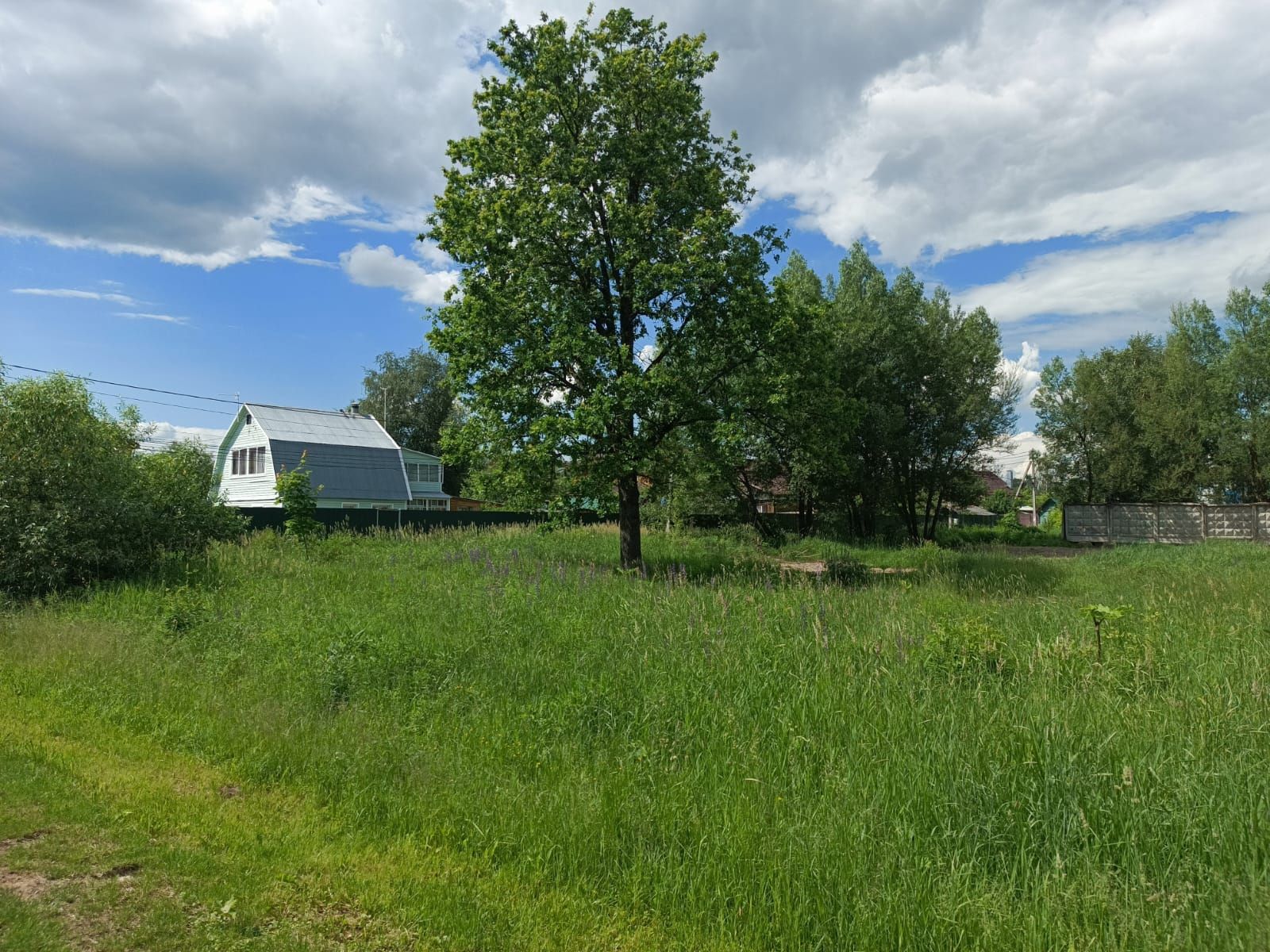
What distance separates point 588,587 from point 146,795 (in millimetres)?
6072

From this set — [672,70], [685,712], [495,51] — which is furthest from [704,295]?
[685,712]

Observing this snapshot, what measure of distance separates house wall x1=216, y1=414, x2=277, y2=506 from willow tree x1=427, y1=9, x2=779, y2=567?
25.1 m

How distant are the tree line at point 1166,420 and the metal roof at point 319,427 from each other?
3647cm

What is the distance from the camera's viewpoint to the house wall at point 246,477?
116 ft

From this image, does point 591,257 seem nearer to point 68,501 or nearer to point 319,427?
point 68,501

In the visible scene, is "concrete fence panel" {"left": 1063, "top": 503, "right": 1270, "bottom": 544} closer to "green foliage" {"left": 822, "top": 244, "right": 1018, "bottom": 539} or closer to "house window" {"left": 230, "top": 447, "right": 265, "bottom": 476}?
"green foliage" {"left": 822, "top": 244, "right": 1018, "bottom": 539}

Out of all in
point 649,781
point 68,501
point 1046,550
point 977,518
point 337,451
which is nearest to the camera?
point 649,781

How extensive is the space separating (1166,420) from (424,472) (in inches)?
1599

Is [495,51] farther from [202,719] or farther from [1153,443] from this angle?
[1153,443]

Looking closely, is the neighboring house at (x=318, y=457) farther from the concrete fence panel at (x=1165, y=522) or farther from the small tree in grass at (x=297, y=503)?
the concrete fence panel at (x=1165, y=522)

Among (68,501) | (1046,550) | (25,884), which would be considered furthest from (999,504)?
(25,884)

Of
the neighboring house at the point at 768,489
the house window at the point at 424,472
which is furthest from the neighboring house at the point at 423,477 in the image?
the neighboring house at the point at 768,489

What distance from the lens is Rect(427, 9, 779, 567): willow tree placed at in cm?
1322

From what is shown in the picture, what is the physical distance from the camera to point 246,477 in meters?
36.9
